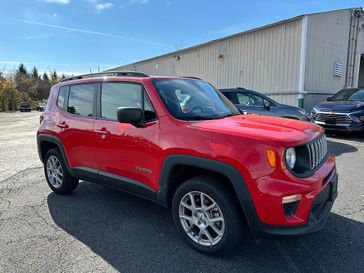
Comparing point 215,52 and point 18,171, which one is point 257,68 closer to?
point 215,52

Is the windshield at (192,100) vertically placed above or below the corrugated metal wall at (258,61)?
below

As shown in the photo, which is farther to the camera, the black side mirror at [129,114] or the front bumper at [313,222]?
the black side mirror at [129,114]

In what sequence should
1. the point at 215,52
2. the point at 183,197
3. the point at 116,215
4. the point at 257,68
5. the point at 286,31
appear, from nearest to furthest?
the point at 183,197, the point at 116,215, the point at 286,31, the point at 257,68, the point at 215,52

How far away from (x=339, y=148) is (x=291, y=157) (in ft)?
21.0

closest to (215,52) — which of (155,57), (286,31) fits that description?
(286,31)

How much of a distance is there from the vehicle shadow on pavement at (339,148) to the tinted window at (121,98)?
18.8 feet

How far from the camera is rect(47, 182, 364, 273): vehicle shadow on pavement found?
2918 millimetres

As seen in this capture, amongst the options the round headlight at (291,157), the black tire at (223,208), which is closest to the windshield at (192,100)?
the black tire at (223,208)

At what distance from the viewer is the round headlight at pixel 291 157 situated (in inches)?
107

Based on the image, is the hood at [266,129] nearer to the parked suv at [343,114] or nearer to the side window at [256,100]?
the side window at [256,100]

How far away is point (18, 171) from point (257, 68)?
1282cm

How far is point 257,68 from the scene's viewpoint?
16266 mm

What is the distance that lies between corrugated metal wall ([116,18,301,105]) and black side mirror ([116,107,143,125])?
41.0 feet

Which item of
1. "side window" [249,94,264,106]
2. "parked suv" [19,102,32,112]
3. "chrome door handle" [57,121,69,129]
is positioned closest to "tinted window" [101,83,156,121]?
"chrome door handle" [57,121,69,129]
